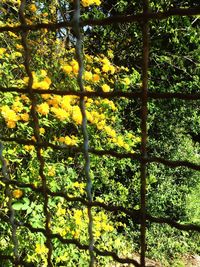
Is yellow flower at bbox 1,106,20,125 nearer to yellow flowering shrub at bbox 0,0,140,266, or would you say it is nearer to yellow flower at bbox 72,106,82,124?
yellow flowering shrub at bbox 0,0,140,266

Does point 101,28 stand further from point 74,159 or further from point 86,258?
point 86,258

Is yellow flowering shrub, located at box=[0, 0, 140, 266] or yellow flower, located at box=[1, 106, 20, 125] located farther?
yellow flowering shrub, located at box=[0, 0, 140, 266]

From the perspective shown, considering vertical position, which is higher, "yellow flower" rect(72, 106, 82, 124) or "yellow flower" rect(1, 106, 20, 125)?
"yellow flower" rect(72, 106, 82, 124)

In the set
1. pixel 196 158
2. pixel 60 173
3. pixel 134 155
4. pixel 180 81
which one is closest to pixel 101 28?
pixel 180 81

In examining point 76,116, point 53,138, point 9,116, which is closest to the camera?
point 9,116

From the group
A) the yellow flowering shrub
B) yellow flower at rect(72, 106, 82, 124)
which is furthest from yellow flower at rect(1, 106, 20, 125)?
yellow flower at rect(72, 106, 82, 124)

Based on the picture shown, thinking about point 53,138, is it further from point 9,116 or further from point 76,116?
point 9,116

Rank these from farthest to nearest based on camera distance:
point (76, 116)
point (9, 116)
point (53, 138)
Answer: point (53, 138) → point (76, 116) → point (9, 116)

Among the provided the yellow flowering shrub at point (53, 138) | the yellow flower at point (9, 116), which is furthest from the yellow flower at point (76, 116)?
the yellow flower at point (9, 116)

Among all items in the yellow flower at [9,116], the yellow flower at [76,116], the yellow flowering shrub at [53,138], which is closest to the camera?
the yellow flower at [9,116]

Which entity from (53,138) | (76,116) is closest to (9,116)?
(76,116)

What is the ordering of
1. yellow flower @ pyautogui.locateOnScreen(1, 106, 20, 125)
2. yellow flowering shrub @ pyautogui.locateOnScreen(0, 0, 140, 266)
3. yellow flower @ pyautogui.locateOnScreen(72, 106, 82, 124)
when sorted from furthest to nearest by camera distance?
yellow flower @ pyautogui.locateOnScreen(72, 106, 82, 124)
yellow flowering shrub @ pyautogui.locateOnScreen(0, 0, 140, 266)
yellow flower @ pyautogui.locateOnScreen(1, 106, 20, 125)

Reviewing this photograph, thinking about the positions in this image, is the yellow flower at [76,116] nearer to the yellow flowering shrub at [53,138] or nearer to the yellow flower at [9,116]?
the yellow flowering shrub at [53,138]

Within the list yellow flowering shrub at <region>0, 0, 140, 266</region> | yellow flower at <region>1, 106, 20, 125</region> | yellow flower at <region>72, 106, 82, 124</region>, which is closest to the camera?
yellow flower at <region>1, 106, 20, 125</region>
